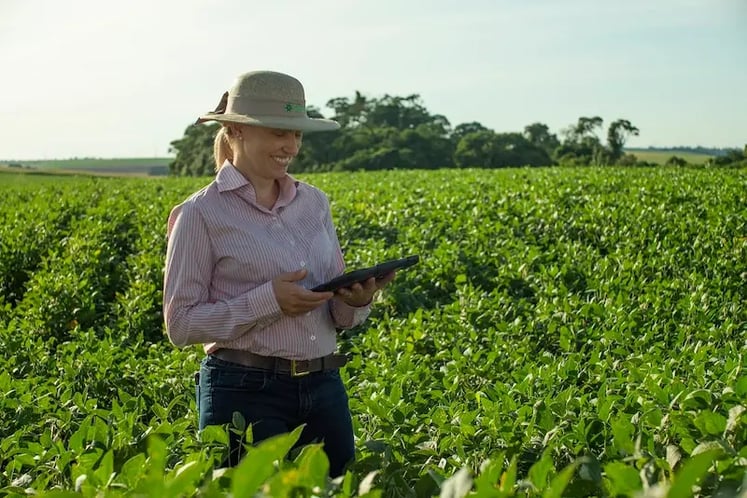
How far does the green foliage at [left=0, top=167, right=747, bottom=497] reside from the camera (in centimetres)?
213

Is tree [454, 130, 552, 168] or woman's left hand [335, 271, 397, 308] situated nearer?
woman's left hand [335, 271, 397, 308]

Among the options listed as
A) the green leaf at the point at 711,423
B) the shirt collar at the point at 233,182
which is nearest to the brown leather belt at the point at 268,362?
the shirt collar at the point at 233,182

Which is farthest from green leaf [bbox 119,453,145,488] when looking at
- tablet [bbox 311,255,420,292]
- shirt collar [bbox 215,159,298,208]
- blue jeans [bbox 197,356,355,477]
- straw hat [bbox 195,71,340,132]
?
straw hat [bbox 195,71,340,132]

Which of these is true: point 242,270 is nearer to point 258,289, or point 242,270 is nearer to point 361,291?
point 258,289

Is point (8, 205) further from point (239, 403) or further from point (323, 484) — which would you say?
point (323, 484)

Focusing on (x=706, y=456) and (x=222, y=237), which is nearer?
(x=706, y=456)

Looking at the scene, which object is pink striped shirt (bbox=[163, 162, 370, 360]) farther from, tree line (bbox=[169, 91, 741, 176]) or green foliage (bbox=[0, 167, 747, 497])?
tree line (bbox=[169, 91, 741, 176])

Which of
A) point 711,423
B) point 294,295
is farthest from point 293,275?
point 711,423

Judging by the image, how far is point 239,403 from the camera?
301 cm

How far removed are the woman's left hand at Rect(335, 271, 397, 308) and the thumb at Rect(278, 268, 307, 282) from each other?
16cm

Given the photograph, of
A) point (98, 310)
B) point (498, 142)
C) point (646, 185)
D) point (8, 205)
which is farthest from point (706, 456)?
point (498, 142)

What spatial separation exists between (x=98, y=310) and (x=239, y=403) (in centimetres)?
623

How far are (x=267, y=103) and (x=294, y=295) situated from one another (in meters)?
0.67

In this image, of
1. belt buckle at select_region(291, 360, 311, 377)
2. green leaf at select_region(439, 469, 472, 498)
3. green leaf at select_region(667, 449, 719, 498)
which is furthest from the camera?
belt buckle at select_region(291, 360, 311, 377)
